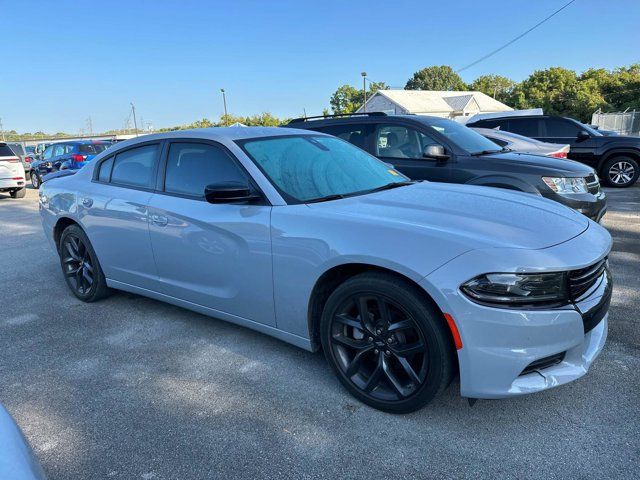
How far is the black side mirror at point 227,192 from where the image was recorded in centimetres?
281

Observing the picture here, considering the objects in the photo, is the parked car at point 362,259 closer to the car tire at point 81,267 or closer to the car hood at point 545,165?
the car tire at point 81,267

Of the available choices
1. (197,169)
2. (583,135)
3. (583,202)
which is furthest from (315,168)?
(583,135)

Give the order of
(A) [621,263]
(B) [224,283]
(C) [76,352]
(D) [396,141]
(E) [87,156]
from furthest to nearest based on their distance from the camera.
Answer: (E) [87,156] < (D) [396,141] < (A) [621,263] < (C) [76,352] < (B) [224,283]

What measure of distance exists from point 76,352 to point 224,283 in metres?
1.31

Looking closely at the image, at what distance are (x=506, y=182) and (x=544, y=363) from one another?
3.58 metres

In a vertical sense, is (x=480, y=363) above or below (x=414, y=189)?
below

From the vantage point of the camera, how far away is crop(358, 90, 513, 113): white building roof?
4456 centimetres

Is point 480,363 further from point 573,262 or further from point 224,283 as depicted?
point 224,283

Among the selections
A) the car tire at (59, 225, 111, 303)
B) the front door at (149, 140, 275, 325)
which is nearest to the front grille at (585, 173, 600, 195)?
the front door at (149, 140, 275, 325)

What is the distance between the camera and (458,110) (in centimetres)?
4753

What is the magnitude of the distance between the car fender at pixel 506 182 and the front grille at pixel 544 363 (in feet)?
11.1

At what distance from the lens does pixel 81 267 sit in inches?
173

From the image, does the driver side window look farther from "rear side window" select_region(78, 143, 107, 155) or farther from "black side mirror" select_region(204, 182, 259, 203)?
"rear side window" select_region(78, 143, 107, 155)

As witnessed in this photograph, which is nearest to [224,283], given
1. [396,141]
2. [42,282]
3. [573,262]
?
[573,262]
